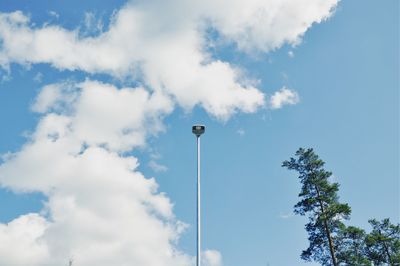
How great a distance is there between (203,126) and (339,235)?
17448 millimetres

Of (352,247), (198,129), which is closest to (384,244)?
(352,247)

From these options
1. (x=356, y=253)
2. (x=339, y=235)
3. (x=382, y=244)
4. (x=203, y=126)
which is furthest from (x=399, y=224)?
(x=203, y=126)

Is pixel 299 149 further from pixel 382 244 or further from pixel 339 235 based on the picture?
pixel 382 244

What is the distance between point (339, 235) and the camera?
32625 mm

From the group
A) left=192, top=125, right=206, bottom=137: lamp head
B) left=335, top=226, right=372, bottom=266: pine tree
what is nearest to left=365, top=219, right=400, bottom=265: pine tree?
left=335, top=226, right=372, bottom=266: pine tree

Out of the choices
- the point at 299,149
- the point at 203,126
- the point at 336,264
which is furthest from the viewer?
the point at 299,149

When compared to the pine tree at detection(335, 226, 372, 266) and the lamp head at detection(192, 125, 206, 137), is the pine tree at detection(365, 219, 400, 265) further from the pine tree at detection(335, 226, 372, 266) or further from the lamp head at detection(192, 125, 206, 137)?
the lamp head at detection(192, 125, 206, 137)

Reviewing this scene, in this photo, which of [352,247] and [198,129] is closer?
[198,129]

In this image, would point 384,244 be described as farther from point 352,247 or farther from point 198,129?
point 198,129

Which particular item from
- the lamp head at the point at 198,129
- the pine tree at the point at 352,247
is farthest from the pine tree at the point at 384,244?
the lamp head at the point at 198,129

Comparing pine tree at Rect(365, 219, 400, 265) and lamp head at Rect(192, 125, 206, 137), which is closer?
lamp head at Rect(192, 125, 206, 137)

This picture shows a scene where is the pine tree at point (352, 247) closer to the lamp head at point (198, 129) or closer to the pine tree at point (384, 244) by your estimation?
the pine tree at point (384, 244)

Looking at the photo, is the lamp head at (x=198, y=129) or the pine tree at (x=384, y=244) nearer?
the lamp head at (x=198, y=129)

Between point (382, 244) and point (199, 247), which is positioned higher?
point (382, 244)
